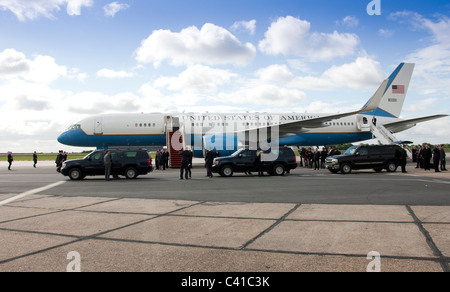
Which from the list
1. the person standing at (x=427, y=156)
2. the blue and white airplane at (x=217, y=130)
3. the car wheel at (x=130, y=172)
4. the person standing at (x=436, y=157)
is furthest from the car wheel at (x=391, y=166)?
the car wheel at (x=130, y=172)

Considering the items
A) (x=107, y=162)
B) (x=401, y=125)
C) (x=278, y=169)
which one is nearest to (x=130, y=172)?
(x=107, y=162)

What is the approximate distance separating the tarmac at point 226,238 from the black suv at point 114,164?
9304 mm

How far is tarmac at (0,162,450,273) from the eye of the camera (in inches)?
181

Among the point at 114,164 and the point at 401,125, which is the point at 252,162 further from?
the point at 401,125

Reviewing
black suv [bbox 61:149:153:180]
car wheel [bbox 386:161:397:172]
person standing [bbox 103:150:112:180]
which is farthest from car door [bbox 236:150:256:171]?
car wheel [bbox 386:161:397:172]

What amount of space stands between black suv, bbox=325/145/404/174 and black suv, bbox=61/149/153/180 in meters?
10.7

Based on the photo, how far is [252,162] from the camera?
2000cm

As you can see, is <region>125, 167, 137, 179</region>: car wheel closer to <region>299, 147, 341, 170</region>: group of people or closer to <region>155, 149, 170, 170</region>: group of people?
<region>155, 149, 170, 170</region>: group of people

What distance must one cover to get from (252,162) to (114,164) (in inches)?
290

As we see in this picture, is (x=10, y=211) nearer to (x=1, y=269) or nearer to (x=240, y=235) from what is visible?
(x=1, y=269)

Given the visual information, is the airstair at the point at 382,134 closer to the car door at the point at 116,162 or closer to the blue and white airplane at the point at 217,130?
the blue and white airplane at the point at 217,130

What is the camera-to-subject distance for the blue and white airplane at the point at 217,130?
2760cm
